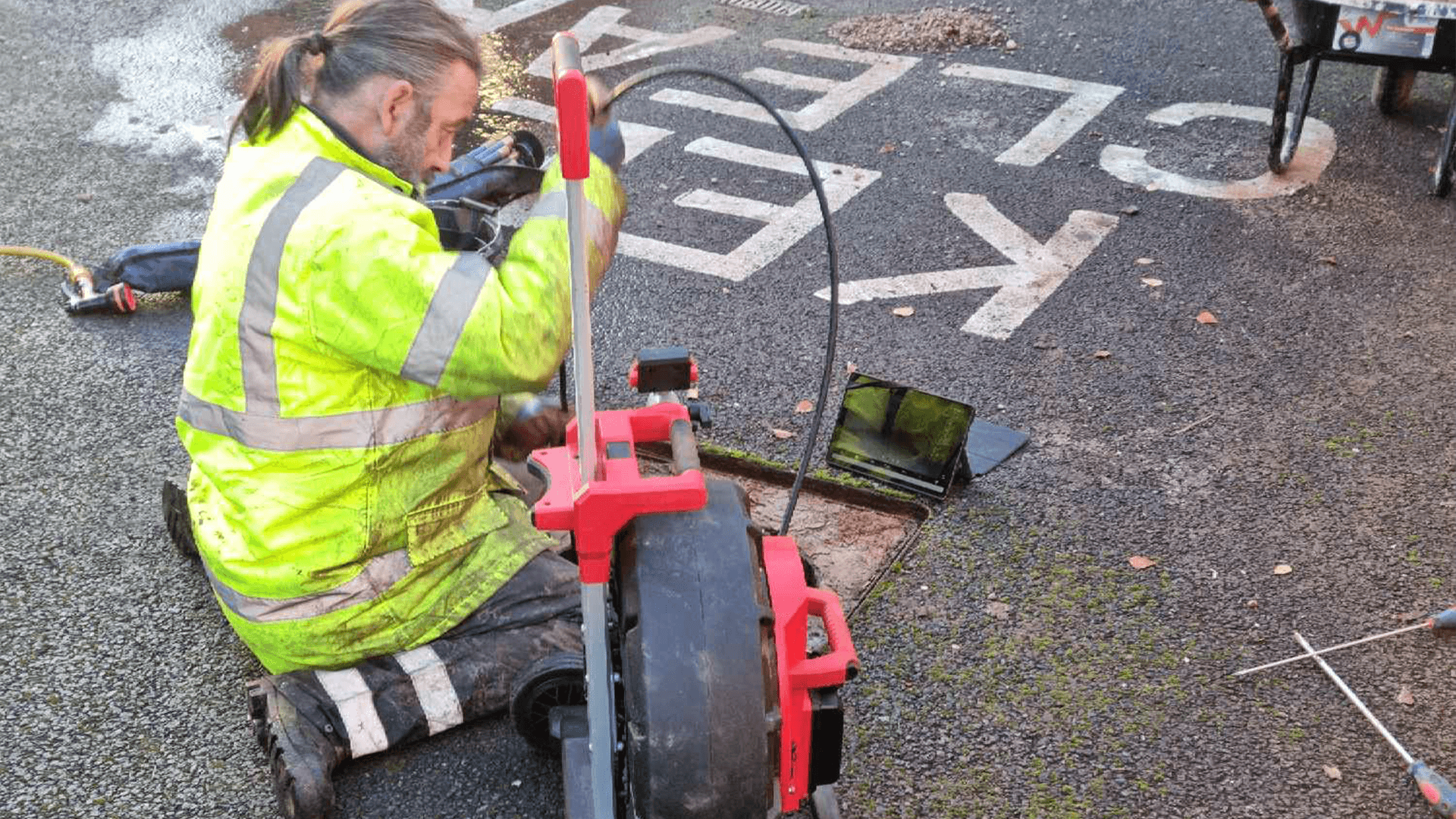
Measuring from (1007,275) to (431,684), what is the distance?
2.80m

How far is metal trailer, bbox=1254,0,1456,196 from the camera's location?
16.4 ft

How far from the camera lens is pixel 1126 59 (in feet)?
22.4

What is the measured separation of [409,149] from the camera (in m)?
2.83

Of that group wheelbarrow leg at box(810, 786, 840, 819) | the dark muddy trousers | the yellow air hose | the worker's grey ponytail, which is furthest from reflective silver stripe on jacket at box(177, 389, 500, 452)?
the yellow air hose

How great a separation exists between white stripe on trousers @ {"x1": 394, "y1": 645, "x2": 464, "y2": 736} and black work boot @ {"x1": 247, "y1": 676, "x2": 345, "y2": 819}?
20 cm

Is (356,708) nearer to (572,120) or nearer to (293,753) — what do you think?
(293,753)

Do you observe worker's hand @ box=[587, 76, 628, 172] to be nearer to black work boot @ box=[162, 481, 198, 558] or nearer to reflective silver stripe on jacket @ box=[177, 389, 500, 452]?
reflective silver stripe on jacket @ box=[177, 389, 500, 452]

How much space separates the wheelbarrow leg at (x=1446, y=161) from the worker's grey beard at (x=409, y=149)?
4.13 m

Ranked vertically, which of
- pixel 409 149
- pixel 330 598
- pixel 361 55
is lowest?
pixel 330 598

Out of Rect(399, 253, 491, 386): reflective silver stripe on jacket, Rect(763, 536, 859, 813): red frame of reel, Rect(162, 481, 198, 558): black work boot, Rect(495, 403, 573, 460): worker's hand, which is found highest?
Rect(399, 253, 491, 386): reflective silver stripe on jacket

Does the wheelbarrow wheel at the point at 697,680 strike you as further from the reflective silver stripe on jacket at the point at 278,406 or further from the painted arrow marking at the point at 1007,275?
the painted arrow marking at the point at 1007,275

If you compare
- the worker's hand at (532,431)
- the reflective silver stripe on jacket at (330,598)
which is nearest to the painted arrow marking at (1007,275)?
the worker's hand at (532,431)

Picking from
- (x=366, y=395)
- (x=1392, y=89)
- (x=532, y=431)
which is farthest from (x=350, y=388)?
(x=1392, y=89)

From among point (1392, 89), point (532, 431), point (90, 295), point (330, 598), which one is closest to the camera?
point (330, 598)
